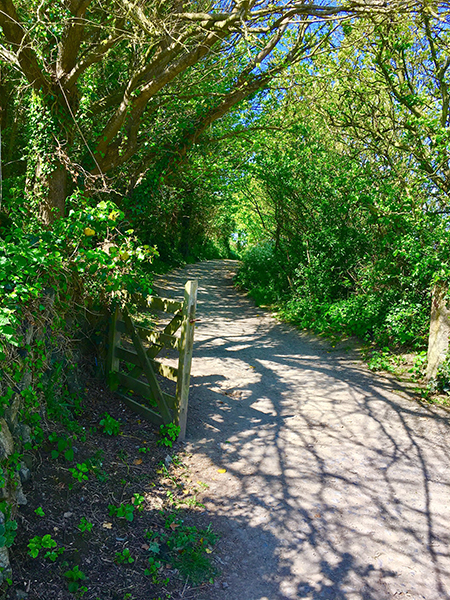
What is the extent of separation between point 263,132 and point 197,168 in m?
2.51

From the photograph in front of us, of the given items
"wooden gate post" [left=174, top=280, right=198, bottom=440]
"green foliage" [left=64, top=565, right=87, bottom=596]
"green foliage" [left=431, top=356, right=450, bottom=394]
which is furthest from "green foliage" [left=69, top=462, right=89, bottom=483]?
"green foliage" [left=431, top=356, right=450, bottom=394]

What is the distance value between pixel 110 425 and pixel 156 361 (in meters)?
1.06

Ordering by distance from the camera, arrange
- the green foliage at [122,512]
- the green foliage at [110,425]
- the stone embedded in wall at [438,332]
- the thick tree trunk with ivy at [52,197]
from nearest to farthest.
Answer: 1. the green foliage at [122,512]
2. the green foliage at [110,425]
3. the thick tree trunk with ivy at [52,197]
4. the stone embedded in wall at [438,332]

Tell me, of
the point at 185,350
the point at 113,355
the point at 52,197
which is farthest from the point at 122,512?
the point at 52,197

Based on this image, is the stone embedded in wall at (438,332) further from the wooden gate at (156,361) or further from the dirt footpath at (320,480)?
the wooden gate at (156,361)

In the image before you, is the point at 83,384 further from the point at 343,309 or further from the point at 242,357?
the point at 343,309

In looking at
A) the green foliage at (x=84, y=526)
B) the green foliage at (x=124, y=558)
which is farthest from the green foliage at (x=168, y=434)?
the green foliage at (x=124, y=558)

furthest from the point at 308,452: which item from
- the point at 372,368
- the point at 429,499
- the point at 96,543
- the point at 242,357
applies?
the point at 242,357

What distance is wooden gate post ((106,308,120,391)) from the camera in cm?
A: 618

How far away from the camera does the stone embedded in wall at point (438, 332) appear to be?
685 cm

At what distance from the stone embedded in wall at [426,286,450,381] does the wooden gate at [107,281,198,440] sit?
4085mm

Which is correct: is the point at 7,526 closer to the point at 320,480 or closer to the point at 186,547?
the point at 186,547

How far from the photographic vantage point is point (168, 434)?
5344mm

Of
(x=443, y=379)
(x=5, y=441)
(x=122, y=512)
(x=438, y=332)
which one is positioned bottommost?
(x=122, y=512)
